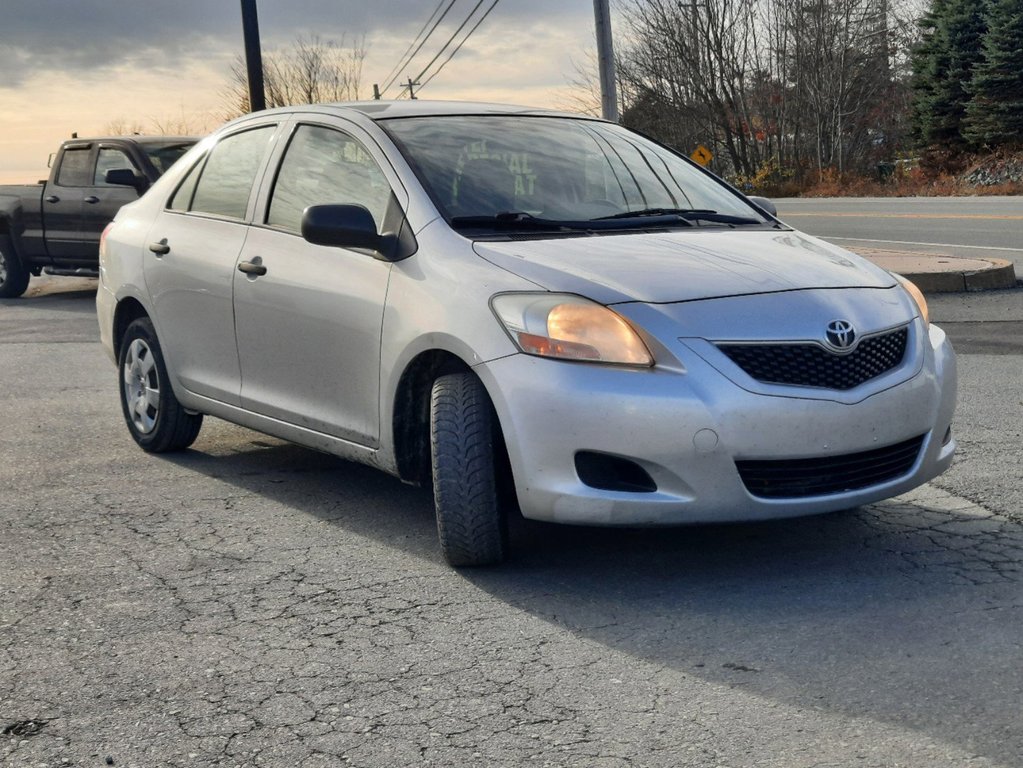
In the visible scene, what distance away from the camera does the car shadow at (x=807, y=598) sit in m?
3.51

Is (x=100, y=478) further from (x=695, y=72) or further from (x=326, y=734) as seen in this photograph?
(x=695, y=72)

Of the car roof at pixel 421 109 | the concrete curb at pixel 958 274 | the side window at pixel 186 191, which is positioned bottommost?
the concrete curb at pixel 958 274

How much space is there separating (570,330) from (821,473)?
0.92 m

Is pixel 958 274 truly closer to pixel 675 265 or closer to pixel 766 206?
pixel 766 206

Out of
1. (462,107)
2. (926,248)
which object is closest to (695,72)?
(926,248)

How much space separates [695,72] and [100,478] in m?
44.4

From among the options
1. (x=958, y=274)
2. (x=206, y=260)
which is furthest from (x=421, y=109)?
(x=958, y=274)

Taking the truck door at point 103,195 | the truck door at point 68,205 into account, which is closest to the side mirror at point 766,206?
the truck door at point 103,195

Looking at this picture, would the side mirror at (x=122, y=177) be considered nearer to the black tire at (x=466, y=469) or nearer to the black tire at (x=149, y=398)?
the black tire at (x=149, y=398)

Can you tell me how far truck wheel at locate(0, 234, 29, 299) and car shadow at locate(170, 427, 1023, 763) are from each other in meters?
12.4

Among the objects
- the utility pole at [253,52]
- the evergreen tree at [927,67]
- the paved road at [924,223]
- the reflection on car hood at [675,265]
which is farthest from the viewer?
the evergreen tree at [927,67]

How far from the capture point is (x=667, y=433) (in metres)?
4.18

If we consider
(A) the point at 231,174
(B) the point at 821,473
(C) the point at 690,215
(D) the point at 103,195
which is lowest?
(B) the point at 821,473

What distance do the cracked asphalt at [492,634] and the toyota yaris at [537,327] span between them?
0.30 metres
